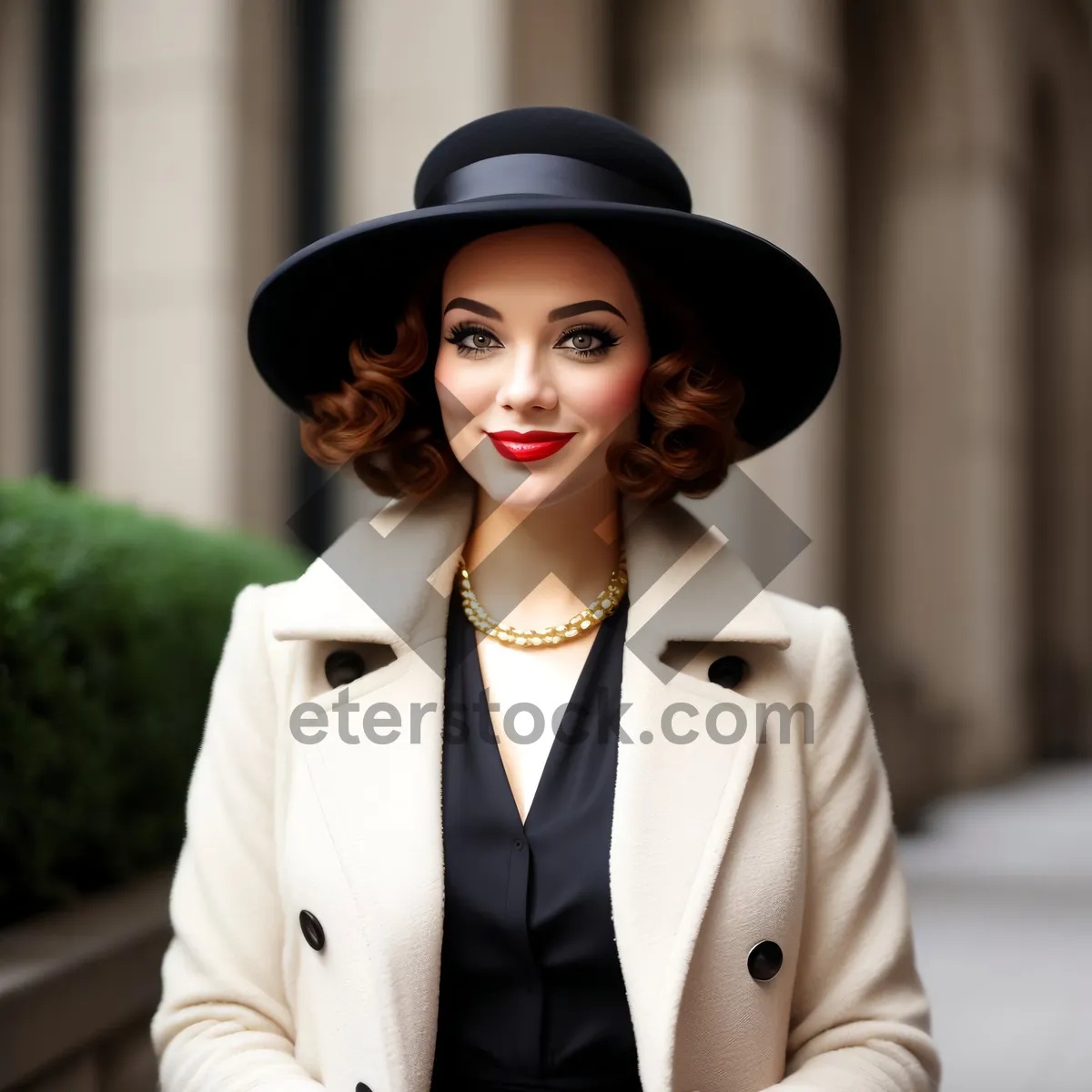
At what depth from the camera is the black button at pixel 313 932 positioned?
1.63 m

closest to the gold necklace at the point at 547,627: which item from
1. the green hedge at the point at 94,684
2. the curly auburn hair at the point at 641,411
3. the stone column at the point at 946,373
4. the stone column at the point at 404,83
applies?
the curly auburn hair at the point at 641,411

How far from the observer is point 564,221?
5.52 feet

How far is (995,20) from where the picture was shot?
408 inches

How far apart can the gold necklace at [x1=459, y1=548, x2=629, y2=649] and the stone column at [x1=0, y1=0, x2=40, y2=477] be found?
15.5 ft

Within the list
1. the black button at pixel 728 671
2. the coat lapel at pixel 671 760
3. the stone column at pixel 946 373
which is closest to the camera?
the coat lapel at pixel 671 760

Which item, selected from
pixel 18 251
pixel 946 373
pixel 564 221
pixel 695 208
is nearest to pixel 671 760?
pixel 564 221

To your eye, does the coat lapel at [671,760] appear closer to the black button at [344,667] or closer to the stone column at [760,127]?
the black button at [344,667]

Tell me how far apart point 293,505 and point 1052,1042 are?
401cm

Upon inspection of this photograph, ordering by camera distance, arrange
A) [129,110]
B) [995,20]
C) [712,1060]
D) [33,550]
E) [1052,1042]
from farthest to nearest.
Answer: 1. [995,20]
2. [129,110]
3. [1052,1042]
4. [33,550]
5. [712,1060]

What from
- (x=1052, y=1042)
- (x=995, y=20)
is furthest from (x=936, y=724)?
(x=995, y=20)

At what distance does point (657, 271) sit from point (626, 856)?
0.90m

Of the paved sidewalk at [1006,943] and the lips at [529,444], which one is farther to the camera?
the paved sidewalk at [1006,943]

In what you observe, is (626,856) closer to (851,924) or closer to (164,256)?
(851,924)

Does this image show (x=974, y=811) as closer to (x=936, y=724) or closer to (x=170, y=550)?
(x=936, y=724)
